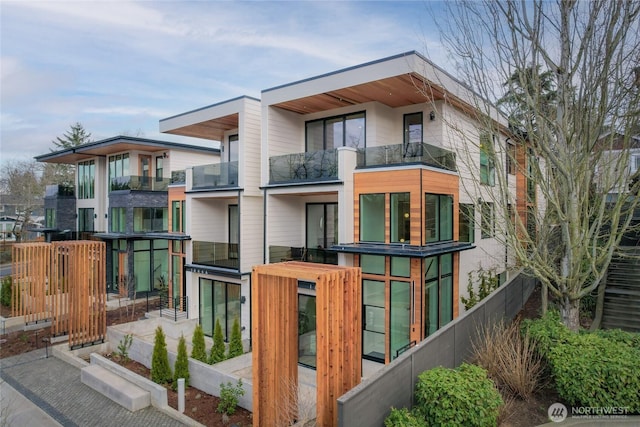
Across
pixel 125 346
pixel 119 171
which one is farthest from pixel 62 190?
pixel 125 346

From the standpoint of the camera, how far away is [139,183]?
846 inches

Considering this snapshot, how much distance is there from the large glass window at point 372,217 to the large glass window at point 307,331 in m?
2.75

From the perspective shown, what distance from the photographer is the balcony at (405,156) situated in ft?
36.7

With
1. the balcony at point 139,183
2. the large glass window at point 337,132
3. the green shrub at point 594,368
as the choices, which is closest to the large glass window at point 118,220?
the balcony at point 139,183

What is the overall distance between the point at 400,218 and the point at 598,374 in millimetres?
5888

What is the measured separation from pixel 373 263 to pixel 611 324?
296 inches

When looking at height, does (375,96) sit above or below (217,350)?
above

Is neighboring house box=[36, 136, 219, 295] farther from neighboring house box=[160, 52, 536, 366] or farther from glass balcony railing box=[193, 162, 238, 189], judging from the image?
neighboring house box=[160, 52, 536, 366]

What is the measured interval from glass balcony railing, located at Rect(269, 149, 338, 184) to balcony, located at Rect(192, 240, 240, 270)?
3.41 m

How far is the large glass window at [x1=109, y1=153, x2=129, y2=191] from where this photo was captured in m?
21.7

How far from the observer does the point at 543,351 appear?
779 cm

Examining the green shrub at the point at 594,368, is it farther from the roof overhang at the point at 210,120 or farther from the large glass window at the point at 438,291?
the roof overhang at the point at 210,120

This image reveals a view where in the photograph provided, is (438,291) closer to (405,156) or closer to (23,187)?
(405,156)

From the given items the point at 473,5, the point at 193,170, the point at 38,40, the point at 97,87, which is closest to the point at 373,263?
the point at 473,5
